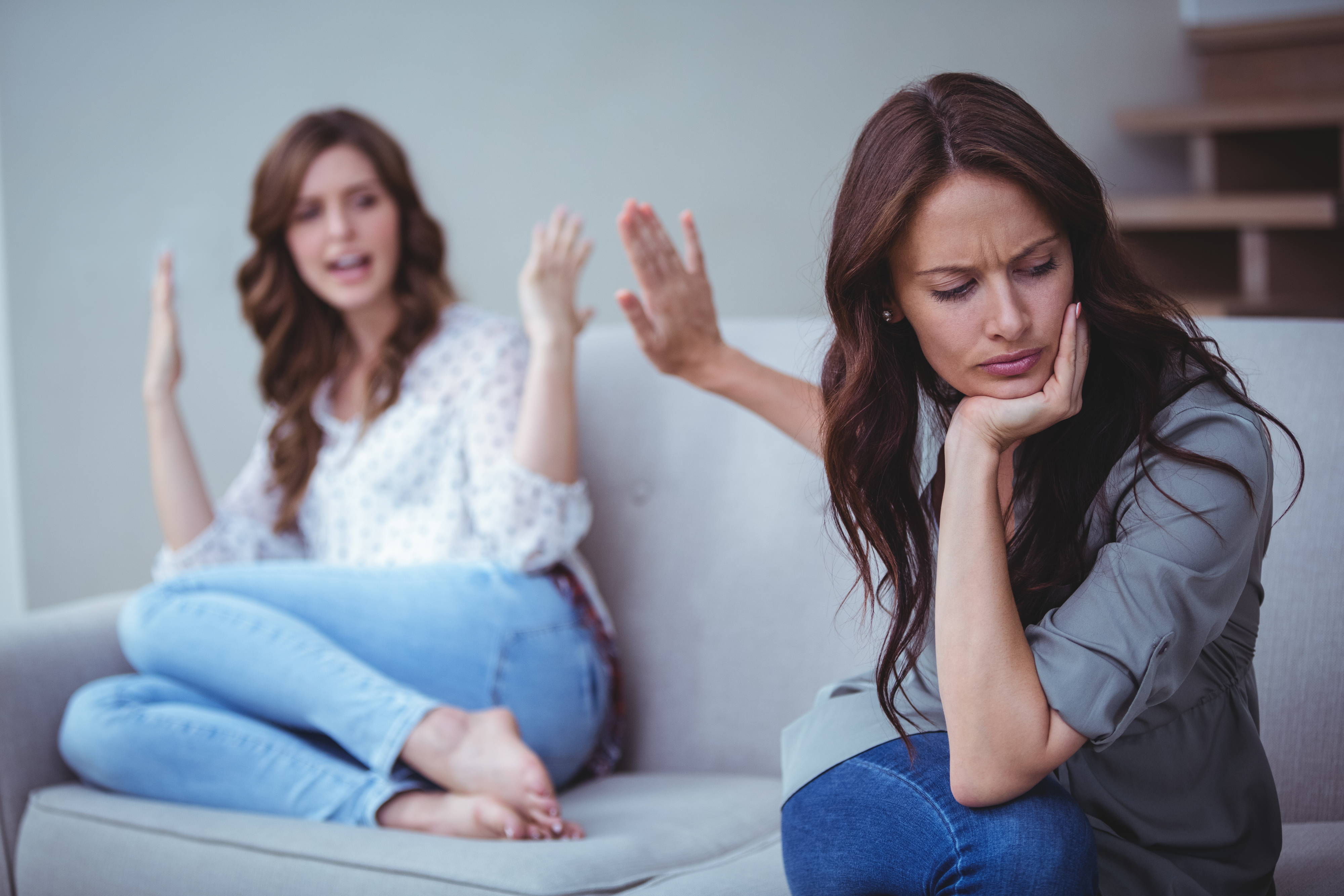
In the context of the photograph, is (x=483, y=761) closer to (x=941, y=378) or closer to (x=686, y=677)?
(x=686, y=677)

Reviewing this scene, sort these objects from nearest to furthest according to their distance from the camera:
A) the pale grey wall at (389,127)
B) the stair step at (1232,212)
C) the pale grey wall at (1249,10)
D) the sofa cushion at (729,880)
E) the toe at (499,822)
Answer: the sofa cushion at (729,880) < the toe at (499,822) < the pale grey wall at (389,127) < the stair step at (1232,212) < the pale grey wall at (1249,10)

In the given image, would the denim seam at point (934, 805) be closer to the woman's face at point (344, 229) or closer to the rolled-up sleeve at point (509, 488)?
the rolled-up sleeve at point (509, 488)

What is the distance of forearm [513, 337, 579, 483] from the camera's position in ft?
5.55

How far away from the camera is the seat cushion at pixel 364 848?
48.4 inches

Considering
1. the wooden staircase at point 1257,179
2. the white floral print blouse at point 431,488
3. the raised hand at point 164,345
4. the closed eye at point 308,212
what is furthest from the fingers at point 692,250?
the wooden staircase at point 1257,179

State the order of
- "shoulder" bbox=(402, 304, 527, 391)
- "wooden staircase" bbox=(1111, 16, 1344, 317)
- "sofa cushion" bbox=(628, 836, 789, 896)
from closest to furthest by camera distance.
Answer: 1. "sofa cushion" bbox=(628, 836, 789, 896)
2. "shoulder" bbox=(402, 304, 527, 391)
3. "wooden staircase" bbox=(1111, 16, 1344, 317)

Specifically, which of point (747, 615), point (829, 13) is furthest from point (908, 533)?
point (829, 13)

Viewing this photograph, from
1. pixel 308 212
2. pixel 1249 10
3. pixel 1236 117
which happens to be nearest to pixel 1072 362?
pixel 308 212

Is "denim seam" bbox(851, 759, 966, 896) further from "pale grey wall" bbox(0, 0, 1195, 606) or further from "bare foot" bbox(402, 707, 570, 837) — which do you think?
"pale grey wall" bbox(0, 0, 1195, 606)

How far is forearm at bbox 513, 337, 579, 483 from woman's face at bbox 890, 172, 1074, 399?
0.80m

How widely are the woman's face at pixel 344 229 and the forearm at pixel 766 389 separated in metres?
0.80

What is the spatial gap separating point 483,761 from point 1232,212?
7.44 feet

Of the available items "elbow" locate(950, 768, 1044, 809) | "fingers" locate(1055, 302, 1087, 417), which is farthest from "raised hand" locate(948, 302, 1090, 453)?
"elbow" locate(950, 768, 1044, 809)

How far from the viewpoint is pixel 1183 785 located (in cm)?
99
